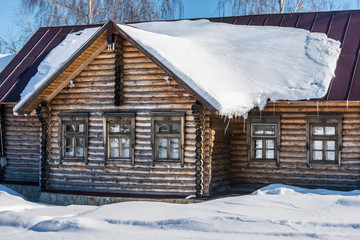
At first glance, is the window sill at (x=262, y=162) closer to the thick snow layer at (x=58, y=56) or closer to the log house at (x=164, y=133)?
the log house at (x=164, y=133)

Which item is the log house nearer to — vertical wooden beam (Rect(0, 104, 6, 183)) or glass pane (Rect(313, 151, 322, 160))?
glass pane (Rect(313, 151, 322, 160))

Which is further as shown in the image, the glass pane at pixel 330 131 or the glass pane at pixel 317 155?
the glass pane at pixel 317 155

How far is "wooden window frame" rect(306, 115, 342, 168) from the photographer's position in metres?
16.0

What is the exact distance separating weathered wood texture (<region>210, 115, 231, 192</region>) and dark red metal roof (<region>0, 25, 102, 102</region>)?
664 centimetres

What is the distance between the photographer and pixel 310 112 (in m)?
16.4

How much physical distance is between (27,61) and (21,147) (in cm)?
314

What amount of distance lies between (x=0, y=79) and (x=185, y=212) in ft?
35.1

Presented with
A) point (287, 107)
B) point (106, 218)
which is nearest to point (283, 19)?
point (287, 107)

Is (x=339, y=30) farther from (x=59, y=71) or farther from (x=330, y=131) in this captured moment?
(x=59, y=71)

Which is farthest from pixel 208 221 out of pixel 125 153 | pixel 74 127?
pixel 74 127

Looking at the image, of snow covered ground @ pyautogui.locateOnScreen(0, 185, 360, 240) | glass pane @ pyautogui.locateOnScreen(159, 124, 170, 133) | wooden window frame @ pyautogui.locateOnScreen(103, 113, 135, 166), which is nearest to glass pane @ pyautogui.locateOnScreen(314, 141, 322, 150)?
snow covered ground @ pyautogui.locateOnScreen(0, 185, 360, 240)

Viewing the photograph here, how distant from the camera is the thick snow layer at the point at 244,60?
49.7 feet

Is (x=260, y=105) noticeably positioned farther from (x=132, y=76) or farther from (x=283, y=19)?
(x=283, y=19)

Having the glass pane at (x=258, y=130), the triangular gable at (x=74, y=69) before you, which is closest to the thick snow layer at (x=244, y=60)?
the triangular gable at (x=74, y=69)
